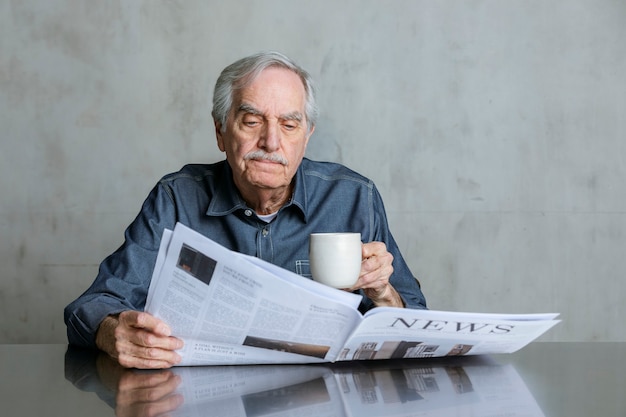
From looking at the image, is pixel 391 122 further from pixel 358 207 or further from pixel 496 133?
pixel 358 207

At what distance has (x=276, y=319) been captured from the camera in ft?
3.62

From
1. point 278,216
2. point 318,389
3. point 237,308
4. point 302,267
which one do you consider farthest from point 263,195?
point 318,389

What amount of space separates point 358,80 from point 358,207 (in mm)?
1008

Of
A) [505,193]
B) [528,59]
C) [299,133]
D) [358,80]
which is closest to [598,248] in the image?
[505,193]

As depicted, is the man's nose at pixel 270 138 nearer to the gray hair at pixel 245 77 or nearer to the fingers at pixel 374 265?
the gray hair at pixel 245 77

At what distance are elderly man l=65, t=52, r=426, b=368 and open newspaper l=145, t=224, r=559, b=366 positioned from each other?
37 centimetres

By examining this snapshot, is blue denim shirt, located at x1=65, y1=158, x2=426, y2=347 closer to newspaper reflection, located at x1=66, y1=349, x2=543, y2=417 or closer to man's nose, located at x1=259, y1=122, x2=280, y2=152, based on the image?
man's nose, located at x1=259, y1=122, x2=280, y2=152

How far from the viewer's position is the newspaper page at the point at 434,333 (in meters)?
1.11

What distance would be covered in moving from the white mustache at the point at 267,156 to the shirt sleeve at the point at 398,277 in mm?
299

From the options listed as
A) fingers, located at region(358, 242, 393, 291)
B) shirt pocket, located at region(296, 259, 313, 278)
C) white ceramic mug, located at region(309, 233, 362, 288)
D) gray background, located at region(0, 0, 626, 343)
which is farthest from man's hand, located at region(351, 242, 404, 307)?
gray background, located at region(0, 0, 626, 343)

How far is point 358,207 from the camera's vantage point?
6.05 feet

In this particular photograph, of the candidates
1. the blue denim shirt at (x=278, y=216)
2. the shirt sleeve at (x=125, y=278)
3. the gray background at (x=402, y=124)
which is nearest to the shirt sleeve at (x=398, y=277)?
the blue denim shirt at (x=278, y=216)

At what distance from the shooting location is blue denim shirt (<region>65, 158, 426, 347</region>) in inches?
68.5

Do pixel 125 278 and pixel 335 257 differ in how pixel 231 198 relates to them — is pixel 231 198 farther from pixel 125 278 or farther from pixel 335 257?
pixel 335 257
